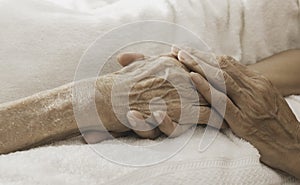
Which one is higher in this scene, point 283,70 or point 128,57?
point 128,57

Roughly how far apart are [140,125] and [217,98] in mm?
183

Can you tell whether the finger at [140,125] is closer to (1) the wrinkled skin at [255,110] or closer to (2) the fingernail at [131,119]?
(2) the fingernail at [131,119]

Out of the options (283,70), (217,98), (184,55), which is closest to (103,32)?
(184,55)

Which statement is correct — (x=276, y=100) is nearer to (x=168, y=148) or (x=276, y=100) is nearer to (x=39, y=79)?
(x=168, y=148)

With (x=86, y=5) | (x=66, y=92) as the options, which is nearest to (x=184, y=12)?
(x=86, y=5)

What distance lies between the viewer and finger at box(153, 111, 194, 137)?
3.51 feet

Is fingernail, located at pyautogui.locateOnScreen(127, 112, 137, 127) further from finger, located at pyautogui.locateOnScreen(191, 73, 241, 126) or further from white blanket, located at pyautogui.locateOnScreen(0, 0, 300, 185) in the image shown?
finger, located at pyautogui.locateOnScreen(191, 73, 241, 126)

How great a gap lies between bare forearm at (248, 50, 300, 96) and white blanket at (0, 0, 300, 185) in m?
0.03

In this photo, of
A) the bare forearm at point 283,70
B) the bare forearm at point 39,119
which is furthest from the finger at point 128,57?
the bare forearm at point 283,70

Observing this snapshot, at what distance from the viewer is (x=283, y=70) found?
4.46 feet

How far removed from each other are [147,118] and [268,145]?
11.1 inches

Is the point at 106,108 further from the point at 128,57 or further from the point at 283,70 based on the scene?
the point at 283,70

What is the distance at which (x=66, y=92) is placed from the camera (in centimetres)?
108

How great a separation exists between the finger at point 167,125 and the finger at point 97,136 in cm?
9
